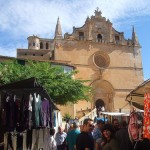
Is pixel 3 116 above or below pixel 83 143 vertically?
above

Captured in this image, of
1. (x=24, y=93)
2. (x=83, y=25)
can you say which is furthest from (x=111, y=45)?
(x=24, y=93)

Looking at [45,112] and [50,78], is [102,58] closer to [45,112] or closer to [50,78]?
[50,78]

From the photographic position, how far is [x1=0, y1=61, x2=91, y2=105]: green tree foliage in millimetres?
21016

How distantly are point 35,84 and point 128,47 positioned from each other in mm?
33286

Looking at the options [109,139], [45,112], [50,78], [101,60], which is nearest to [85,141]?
[109,139]

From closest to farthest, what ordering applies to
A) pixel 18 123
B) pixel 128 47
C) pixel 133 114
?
1. pixel 133 114
2. pixel 18 123
3. pixel 128 47

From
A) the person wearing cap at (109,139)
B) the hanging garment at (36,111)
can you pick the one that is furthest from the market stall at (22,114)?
the person wearing cap at (109,139)

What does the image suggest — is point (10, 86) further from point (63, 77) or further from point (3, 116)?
point (63, 77)

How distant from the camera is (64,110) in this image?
30.5 m

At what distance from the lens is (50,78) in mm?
21344

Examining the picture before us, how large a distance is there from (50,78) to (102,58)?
55.8ft

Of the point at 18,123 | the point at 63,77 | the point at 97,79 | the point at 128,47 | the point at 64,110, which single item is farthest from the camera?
the point at 128,47

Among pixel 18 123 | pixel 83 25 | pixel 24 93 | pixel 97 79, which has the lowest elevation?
pixel 18 123

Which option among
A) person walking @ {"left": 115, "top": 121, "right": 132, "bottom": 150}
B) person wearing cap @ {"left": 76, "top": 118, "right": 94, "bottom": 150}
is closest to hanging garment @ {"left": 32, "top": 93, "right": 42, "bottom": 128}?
person wearing cap @ {"left": 76, "top": 118, "right": 94, "bottom": 150}
